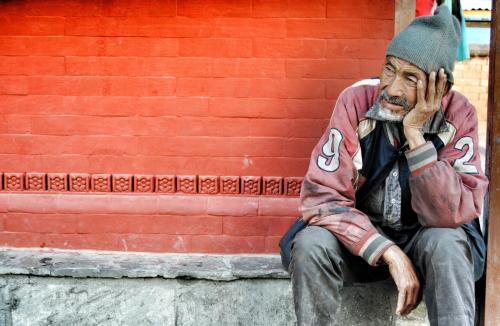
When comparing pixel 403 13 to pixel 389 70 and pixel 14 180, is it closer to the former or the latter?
pixel 389 70

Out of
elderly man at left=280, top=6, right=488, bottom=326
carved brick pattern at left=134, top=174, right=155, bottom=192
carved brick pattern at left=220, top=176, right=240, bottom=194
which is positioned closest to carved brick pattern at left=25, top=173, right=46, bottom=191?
carved brick pattern at left=134, top=174, right=155, bottom=192

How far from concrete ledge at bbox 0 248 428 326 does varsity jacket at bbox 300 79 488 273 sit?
2.80 ft

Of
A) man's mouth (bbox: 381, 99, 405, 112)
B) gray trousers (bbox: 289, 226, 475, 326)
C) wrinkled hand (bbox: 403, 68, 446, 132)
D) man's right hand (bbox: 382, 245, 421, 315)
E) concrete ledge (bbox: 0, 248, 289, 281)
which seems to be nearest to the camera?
gray trousers (bbox: 289, 226, 475, 326)

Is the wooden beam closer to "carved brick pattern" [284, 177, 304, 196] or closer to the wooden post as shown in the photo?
the wooden post

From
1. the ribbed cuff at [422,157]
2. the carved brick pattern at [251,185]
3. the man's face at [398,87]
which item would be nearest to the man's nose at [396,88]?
the man's face at [398,87]

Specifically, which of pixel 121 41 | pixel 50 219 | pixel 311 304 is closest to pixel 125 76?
pixel 121 41

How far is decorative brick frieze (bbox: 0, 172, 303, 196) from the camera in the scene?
12.7 feet

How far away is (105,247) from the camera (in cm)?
393

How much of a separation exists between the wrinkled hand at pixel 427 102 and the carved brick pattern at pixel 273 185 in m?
1.13

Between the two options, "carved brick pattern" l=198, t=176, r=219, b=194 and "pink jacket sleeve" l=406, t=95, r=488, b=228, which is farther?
"carved brick pattern" l=198, t=176, r=219, b=194

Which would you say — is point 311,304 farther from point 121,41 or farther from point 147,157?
point 121,41

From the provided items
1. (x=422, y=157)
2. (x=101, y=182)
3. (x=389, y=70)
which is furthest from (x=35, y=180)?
(x=422, y=157)

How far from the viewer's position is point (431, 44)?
2.89 m

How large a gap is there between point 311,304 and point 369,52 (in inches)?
65.9
